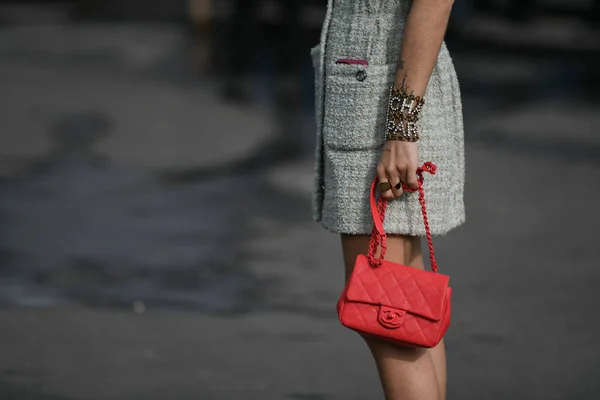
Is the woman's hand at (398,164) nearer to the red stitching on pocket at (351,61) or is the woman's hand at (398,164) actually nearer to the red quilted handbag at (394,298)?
the red quilted handbag at (394,298)

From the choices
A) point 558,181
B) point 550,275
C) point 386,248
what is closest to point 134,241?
point 550,275

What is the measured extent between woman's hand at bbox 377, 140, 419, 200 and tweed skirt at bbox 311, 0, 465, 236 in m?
0.08

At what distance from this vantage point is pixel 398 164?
2.89 meters

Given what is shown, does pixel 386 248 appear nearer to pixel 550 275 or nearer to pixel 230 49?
pixel 550 275

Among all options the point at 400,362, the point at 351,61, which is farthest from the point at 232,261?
the point at 351,61

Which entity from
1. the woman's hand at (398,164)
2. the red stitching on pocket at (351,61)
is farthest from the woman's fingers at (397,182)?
the red stitching on pocket at (351,61)

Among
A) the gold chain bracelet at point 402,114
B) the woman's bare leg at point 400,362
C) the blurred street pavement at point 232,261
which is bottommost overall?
the blurred street pavement at point 232,261

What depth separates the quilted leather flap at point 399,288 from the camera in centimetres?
288

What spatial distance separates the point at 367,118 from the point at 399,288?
454mm

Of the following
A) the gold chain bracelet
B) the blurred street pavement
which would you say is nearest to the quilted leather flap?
the gold chain bracelet

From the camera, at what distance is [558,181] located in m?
8.23

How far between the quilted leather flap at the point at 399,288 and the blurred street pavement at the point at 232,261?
1.58 metres

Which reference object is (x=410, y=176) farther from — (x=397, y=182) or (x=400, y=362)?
(x=400, y=362)

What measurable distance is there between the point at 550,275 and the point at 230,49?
11.1 m
